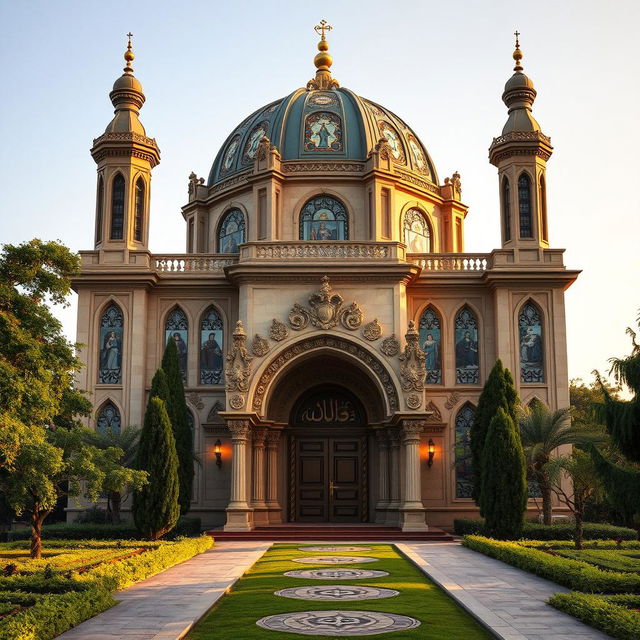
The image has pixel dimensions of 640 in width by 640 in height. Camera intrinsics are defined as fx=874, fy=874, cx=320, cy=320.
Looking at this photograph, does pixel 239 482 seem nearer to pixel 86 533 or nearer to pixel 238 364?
pixel 238 364

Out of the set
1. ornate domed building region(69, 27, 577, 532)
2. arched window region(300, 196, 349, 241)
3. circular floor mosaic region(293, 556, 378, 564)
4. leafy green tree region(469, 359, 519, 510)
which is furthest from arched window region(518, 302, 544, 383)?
circular floor mosaic region(293, 556, 378, 564)

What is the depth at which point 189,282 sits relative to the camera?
32125mm

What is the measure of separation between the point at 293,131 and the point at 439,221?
7379 millimetres

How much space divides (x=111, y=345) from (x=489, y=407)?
535 inches

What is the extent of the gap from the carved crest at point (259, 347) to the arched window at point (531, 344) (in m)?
9.25

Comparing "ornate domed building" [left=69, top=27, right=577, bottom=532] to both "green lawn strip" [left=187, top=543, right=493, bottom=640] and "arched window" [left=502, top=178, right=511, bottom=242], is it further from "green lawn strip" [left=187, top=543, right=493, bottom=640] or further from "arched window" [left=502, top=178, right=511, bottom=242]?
"green lawn strip" [left=187, top=543, right=493, bottom=640]

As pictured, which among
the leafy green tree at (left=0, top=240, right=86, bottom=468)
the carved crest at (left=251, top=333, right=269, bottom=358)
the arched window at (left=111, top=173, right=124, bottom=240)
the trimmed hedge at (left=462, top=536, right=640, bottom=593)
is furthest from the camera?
the arched window at (left=111, top=173, right=124, bottom=240)

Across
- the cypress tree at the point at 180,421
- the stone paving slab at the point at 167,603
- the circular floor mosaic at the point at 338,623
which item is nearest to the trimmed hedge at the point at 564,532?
the cypress tree at the point at 180,421

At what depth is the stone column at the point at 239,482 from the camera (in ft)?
90.9

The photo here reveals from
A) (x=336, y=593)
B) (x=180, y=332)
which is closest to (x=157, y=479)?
(x=180, y=332)

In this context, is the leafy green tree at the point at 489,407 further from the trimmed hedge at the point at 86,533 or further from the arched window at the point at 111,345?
the arched window at the point at 111,345

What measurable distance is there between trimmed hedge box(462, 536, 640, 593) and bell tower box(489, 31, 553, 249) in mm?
15650

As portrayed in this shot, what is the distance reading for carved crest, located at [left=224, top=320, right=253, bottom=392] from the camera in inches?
1135

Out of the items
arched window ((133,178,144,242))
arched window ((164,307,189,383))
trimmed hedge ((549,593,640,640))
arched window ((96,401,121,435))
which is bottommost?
trimmed hedge ((549,593,640,640))
